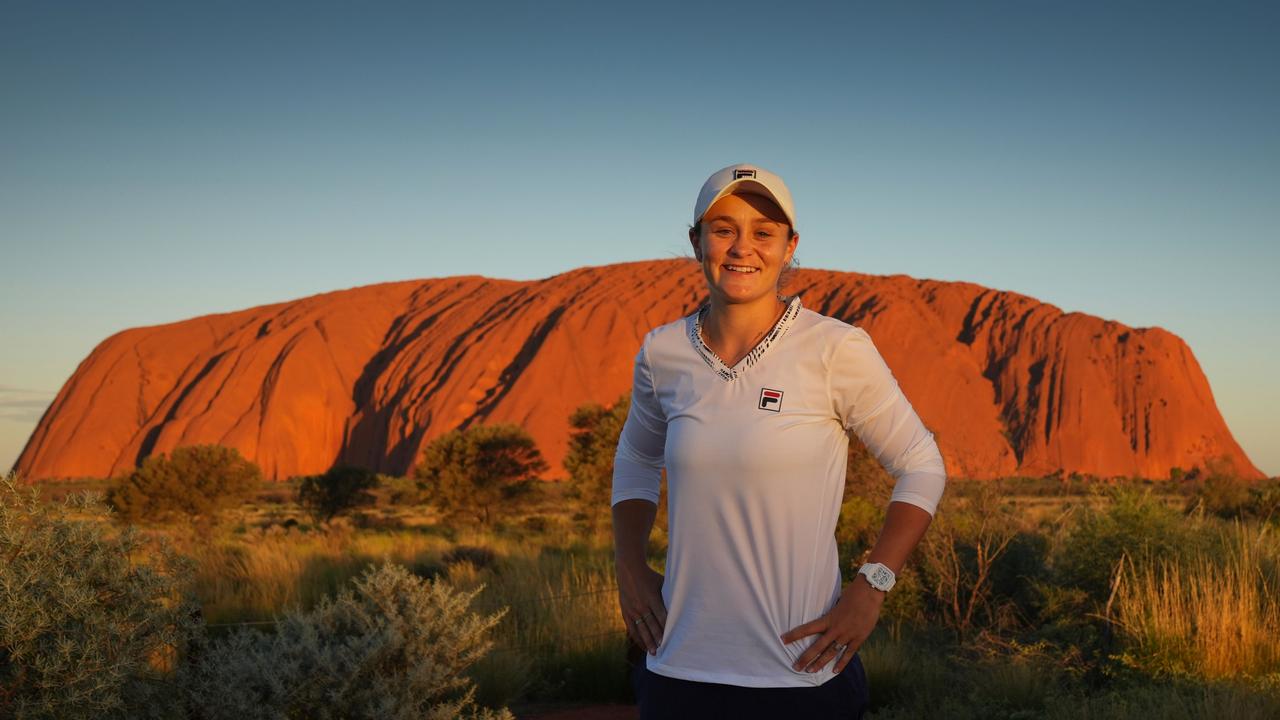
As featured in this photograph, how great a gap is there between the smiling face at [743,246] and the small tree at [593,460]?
16.3 m

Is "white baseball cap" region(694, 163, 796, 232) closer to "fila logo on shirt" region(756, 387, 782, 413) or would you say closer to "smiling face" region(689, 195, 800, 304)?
"smiling face" region(689, 195, 800, 304)

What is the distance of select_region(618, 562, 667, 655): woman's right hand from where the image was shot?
2.01 metres

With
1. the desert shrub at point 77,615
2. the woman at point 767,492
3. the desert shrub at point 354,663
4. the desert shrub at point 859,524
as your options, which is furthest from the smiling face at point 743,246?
the desert shrub at point 859,524

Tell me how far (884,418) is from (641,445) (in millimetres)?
566

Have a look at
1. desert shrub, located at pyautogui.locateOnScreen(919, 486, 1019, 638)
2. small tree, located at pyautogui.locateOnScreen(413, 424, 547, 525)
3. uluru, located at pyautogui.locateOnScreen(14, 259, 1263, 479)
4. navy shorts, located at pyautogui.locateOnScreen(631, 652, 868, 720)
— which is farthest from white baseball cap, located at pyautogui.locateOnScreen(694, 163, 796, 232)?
uluru, located at pyautogui.locateOnScreen(14, 259, 1263, 479)

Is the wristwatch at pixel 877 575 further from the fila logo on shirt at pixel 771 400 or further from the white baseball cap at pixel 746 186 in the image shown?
the white baseball cap at pixel 746 186

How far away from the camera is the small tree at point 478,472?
22.4 meters

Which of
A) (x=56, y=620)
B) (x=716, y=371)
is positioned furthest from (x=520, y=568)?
(x=716, y=371)

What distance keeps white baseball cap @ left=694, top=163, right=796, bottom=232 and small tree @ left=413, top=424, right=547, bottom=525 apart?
68.9ft

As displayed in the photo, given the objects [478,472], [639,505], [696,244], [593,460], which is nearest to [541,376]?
[478,472]

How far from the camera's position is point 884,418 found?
1.88 metres

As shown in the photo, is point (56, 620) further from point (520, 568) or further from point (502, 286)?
point (502, 286)

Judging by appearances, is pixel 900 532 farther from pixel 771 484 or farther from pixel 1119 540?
pixel 1119 540

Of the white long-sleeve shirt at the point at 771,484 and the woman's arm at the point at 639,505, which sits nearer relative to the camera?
the white long-sleeve shirt at the point at 771,484
